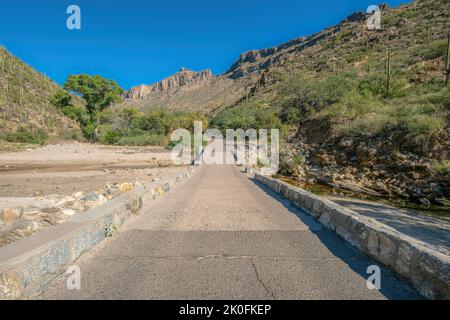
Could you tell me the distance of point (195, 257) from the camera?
375 centimetres

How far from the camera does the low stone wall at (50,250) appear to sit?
2639mm

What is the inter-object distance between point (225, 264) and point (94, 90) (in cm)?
4786

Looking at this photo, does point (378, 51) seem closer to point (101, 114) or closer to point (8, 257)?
point (101, 114)

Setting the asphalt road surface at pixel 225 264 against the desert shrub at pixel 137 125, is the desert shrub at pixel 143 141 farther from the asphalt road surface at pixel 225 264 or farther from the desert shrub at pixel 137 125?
the asphalt road surface at pixel 225 264

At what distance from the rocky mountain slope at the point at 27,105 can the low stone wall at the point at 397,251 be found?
163 ft

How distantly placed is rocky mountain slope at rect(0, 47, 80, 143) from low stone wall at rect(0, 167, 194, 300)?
47.6 m

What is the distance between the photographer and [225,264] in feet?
11.6

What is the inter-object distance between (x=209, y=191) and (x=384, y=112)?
16934mm

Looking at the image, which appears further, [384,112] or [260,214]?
Result: [384,112]

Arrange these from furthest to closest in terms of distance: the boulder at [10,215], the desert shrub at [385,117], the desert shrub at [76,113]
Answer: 1. the desert shrub at [76,113]
2. the desert shrub at [385,117]
3. the boulder at [10,215]

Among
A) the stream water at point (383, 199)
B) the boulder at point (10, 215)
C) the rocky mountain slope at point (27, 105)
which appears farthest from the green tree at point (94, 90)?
the boulder at point (10, 215)

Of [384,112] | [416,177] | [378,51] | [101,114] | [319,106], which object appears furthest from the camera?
[378,51]

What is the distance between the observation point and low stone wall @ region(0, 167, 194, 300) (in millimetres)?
2639

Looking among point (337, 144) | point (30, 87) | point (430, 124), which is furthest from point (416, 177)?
point (30, 87)
